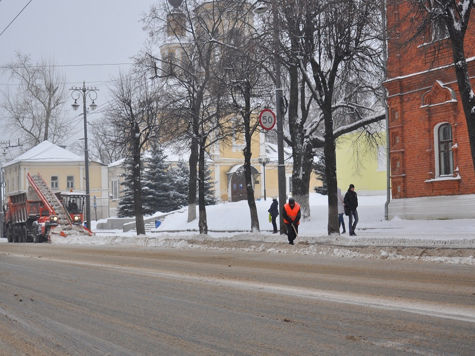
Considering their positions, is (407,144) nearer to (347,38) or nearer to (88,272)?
(347,38)

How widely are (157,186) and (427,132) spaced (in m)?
32.4

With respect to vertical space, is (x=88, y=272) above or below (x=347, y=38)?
below

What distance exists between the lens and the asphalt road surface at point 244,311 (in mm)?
6031

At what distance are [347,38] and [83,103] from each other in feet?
84.2

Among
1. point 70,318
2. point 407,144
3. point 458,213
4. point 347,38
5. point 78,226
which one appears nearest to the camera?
point 70,318

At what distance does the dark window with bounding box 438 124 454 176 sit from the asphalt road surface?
15.7 metres

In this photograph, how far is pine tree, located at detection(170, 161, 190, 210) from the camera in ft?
189

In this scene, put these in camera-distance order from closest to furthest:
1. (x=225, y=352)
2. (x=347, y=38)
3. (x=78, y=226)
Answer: (x=225, y=352) → (x=347, y=38) → (x=78, y=226)

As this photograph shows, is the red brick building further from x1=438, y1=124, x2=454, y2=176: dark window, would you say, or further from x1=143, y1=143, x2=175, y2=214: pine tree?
x1=143, y1=143, x2=175, y2=214: pine tree

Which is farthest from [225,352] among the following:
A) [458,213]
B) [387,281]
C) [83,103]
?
[83,103]

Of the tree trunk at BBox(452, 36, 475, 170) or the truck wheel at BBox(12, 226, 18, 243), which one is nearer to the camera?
the tree trunk at BBox(452, 36, 475, 170)

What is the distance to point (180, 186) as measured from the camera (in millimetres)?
59438

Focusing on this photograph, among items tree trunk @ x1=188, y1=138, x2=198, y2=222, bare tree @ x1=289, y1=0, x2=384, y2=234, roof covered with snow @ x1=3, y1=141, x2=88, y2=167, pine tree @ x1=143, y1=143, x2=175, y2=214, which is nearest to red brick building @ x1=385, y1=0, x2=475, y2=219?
bare tree @ x1=289, y1=0, x2=384, y2=234

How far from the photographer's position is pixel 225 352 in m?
5.79
